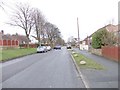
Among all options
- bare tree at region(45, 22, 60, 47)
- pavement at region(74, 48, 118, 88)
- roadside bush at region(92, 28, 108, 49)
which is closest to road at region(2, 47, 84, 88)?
pavement at region(74, 48, 118, 88)

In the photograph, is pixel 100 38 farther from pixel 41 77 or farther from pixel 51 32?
pixel 51 32

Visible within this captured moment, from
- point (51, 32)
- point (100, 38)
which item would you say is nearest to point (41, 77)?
point (100, 38)

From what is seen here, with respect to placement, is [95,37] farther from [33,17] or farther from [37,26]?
[37,26]

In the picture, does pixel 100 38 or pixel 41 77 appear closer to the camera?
pixel 41 77

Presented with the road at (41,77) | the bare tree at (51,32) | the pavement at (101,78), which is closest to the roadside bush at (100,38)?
the road at (41,77)

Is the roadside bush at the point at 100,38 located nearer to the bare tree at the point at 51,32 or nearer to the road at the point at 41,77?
the road at the point at 41,77

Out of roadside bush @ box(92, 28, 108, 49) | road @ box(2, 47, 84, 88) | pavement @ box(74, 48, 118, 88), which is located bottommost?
road @ box(2, 47, 84, 88)

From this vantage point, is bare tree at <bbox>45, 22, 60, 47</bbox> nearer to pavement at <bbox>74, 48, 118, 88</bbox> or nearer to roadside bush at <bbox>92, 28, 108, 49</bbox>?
roadside bush at <bbox>92, 28, 108, 49</bbox>

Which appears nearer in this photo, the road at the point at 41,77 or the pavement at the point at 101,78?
the pavement at the point at 101,78

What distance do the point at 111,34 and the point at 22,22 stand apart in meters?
40.9

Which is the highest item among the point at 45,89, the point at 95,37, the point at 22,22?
the point at 22,22

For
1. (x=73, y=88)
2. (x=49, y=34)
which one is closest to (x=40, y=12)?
(x=49, y=34)

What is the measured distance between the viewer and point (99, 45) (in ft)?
149

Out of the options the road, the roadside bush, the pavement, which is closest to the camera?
the pavement
